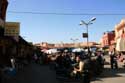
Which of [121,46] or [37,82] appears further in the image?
[121,46]

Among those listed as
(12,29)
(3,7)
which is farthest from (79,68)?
(3,7)

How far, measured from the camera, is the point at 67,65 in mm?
28453

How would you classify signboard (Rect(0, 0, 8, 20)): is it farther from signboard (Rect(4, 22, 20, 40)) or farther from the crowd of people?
the crowd of people

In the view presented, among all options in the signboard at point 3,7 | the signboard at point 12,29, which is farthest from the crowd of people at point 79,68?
the signboard at point 3,7

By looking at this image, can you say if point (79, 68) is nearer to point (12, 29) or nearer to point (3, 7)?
point (12, 29)

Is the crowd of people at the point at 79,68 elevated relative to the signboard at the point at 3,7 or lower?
lower

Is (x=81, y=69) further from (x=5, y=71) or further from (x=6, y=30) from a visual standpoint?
(x=6, y=30)

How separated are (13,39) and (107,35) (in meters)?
96.1

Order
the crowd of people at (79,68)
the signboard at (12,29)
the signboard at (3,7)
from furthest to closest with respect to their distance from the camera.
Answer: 1. the signboard at (3,7)
2. the signboard at (12,29)
3. the crowd of people at (79,68)

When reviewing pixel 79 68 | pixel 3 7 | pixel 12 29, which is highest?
pixel 3 7

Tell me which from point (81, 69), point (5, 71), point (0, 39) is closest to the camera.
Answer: point (81, 69)

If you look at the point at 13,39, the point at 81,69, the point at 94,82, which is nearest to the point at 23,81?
the point at 94,82

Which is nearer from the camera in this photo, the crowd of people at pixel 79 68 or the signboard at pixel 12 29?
the crowd of people at pixel 79 68

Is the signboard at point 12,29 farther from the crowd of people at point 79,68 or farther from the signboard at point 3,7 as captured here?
the signboard at point 3,7
